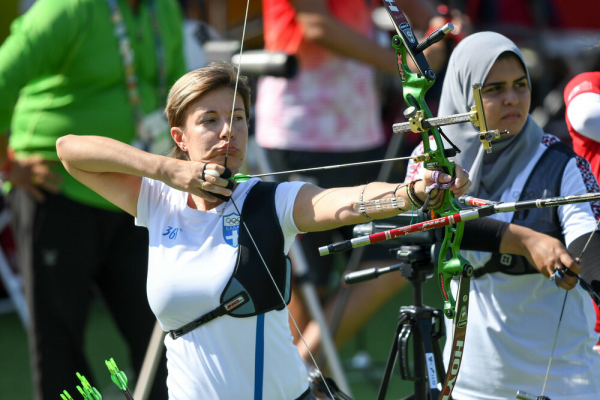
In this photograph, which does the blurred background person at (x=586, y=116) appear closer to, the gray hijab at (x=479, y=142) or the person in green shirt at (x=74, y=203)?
the gray hijab at (x=479, y=142)

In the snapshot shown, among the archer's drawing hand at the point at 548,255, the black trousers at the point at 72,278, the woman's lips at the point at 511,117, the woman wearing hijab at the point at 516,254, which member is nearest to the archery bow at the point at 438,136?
the archer's drawing hand at the point at 548,255

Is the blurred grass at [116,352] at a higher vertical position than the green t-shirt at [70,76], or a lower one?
lower

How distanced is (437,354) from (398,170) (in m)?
1.95

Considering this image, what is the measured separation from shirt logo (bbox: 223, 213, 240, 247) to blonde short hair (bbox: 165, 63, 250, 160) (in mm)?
289

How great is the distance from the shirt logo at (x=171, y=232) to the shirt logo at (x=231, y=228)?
13cm

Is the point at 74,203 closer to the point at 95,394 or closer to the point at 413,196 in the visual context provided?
the point at 95,394

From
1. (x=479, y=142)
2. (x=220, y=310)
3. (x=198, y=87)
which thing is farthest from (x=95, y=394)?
(x=479, y=142)

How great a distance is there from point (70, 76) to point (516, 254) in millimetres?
1709

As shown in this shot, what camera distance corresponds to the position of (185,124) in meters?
2.01

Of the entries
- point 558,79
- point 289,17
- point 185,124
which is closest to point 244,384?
point 185,124

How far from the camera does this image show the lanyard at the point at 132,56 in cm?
293

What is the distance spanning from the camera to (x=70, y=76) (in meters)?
2.89

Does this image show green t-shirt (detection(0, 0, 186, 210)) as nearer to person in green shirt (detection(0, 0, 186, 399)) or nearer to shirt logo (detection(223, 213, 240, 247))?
person in green shirt (detection(0, 0, 186, 399))

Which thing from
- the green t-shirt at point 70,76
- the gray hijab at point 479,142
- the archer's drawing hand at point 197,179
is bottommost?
the archer's drawing hand at point 197,179
